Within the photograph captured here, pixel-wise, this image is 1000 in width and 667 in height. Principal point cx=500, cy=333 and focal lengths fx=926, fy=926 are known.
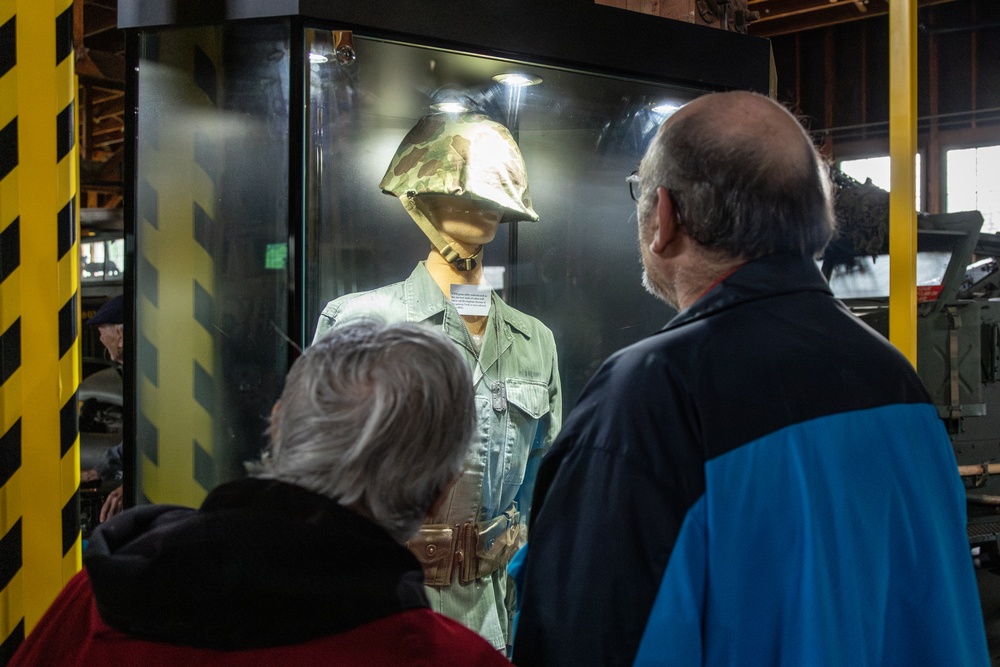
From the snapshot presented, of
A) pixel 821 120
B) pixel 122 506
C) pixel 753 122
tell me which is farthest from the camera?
pixel 821 120

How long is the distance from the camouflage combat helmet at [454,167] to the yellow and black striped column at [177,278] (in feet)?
1.52

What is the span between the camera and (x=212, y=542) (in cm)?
91

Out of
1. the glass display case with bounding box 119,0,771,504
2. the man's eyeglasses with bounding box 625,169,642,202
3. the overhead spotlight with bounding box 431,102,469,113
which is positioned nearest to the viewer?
the man's eyeglasses with bounding box 625,169,642,202

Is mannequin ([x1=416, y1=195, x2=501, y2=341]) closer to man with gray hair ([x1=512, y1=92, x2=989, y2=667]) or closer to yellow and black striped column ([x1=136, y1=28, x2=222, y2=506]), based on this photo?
yellow and black striped column ([x1=136, y1=28, x2=222, y2=506])

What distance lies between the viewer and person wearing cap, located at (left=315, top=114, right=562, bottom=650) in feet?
7.37

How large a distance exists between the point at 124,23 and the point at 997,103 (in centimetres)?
1035

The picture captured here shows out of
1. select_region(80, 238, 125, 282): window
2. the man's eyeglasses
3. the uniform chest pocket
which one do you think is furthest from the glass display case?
select_region(80, 238, 125, 282): window

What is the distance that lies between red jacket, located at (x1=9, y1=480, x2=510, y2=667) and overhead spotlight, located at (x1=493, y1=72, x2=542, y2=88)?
5.69 feet

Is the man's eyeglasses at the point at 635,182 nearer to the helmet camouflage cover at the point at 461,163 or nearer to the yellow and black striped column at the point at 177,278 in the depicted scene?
the helmet camouflage cover at the point at 461,163

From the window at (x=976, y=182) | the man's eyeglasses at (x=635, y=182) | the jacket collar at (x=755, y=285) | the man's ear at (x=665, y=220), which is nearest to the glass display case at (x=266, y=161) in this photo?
the man's eyeglasses at (x=635, y=182)

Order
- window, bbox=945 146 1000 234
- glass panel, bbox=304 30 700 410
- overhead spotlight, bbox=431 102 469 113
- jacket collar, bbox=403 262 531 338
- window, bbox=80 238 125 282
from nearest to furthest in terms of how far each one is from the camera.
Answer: glass panel, bbox=304 30 700 410 < jacket collar, bbox=403 262 531 338 < overhead spotlight, bbox=431 102 469 113 < window, bbox=80 238 125 282 < window, bbox=945 146 1000 234

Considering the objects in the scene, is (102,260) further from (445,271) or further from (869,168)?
(869,168)

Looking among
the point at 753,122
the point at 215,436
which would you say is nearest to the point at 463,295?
the point at 215,436

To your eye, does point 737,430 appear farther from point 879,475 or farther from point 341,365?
point 341,365
